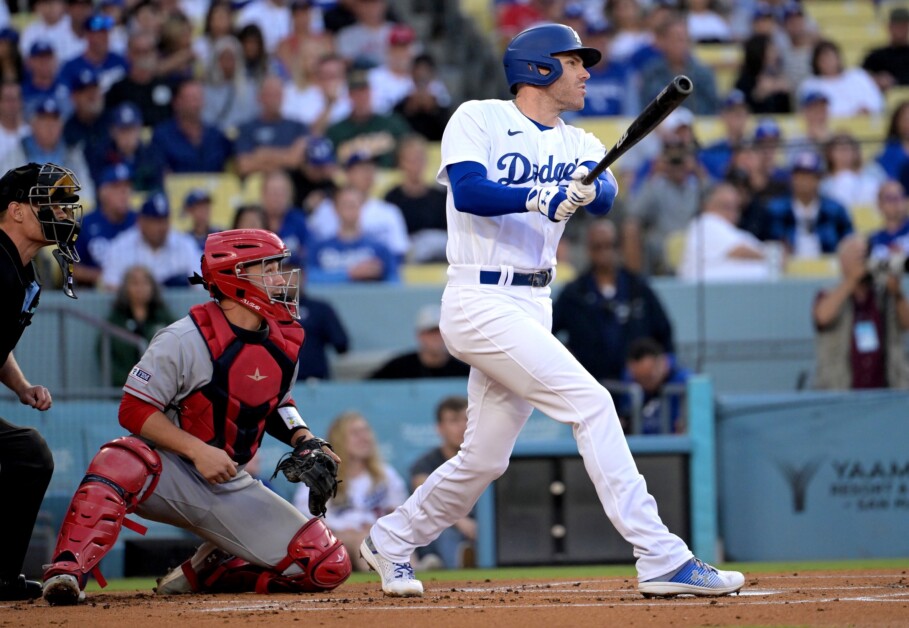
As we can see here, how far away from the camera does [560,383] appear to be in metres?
5.18

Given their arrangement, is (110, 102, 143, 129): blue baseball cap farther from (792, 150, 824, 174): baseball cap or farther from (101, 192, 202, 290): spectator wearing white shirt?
(792, 150, 824, 174): baseball cap

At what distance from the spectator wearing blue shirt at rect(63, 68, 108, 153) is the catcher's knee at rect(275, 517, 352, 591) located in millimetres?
6401

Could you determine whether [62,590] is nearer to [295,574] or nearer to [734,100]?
[295,574]

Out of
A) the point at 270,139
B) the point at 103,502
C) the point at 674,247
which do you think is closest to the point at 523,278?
the point at 103,502

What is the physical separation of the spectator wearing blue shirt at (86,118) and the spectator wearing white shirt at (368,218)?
1.87 meters

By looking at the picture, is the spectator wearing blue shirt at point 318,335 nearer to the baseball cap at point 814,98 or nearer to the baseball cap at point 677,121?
the baseball cap at point 677,121

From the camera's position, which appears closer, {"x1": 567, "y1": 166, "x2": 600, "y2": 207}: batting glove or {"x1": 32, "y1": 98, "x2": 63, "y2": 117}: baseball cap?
{"x1": 567, "y1": 166, "x2": 600, "y2": 207}: batting glove

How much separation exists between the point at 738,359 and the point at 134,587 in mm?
5100

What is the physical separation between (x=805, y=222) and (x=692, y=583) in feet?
22.0

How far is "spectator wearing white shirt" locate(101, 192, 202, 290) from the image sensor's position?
1011 cm

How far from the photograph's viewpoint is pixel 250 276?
5.63 metres

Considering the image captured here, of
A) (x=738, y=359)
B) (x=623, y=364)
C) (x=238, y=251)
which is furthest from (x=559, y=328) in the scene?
(x=238, y=251)

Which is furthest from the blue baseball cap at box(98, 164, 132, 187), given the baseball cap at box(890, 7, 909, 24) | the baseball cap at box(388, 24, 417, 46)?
the baseball cap at box(890, 7, 909, 24)

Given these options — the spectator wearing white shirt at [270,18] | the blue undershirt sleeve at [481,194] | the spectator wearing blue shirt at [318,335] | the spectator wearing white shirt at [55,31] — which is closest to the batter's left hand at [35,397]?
the blue undershirt sleeve at [481,194]
